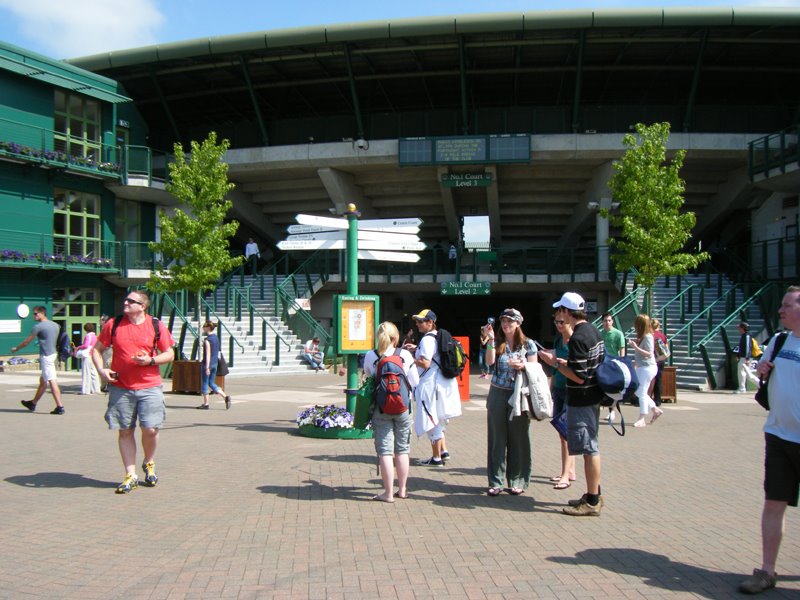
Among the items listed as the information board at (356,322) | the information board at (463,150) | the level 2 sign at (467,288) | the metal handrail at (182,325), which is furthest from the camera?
the level 2 sign at (467,288)

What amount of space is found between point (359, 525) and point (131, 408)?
258cm

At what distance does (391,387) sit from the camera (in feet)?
21.2

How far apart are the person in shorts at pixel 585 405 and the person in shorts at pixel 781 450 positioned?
63.6 inches

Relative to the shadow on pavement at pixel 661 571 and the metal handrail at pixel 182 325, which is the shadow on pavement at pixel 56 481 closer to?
the shadow on pavement at pixel 661 571

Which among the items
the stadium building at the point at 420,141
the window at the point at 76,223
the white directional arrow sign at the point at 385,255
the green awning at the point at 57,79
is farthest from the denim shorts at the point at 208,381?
the green awning at the point at 57,79

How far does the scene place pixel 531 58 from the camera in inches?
1077

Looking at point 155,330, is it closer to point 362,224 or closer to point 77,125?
point 362,224

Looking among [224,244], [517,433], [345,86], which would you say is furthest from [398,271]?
[517,433]

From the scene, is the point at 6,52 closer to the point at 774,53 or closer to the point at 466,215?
the point at 466,215

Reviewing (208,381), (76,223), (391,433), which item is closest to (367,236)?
(391,433)

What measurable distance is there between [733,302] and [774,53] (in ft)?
40.8

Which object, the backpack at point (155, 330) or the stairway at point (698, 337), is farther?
the stairway at point (698, 337)

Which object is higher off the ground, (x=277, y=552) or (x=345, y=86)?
(x=345, y=86)

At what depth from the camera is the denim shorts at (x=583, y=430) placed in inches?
230
